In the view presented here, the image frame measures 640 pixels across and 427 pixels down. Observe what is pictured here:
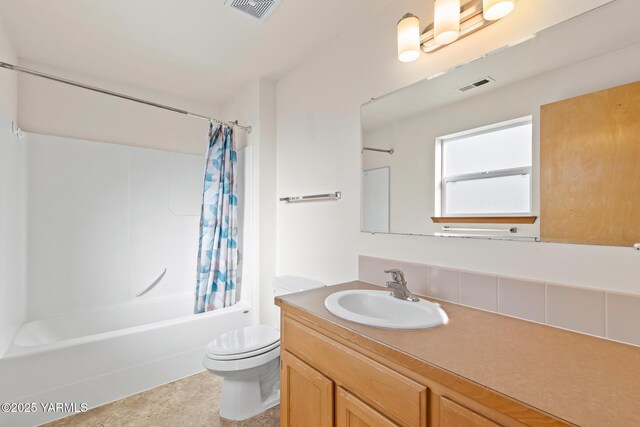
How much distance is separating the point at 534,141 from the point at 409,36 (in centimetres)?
73

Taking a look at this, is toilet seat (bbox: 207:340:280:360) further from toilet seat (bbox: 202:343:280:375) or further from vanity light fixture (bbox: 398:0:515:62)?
vanity light fixture (bbox: 398:0:515:62)

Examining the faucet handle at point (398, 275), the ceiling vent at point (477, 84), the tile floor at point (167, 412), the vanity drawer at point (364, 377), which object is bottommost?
the tile floor at point (167, 412)

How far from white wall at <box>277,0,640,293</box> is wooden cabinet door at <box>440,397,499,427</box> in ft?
2.00

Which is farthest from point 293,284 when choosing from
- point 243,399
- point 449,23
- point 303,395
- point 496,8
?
point 496,8

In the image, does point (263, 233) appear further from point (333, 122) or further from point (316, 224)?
point (333, 122)

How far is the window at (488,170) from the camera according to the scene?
1.06 meters

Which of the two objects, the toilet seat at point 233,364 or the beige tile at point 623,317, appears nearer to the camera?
the beige tile at point 623,317

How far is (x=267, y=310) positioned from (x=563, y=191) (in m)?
2.13

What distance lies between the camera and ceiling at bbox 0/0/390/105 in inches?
64.2

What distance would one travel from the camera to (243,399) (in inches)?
67.2

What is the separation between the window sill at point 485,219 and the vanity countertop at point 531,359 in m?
0.36

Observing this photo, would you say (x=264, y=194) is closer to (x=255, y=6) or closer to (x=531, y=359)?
(x=255, y=6)

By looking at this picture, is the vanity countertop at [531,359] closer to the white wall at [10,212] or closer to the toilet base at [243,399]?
the toilet base at [243,399]

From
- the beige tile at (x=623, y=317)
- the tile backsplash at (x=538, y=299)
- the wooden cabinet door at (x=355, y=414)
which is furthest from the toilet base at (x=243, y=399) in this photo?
the beige tile at (x=623, y=317)
